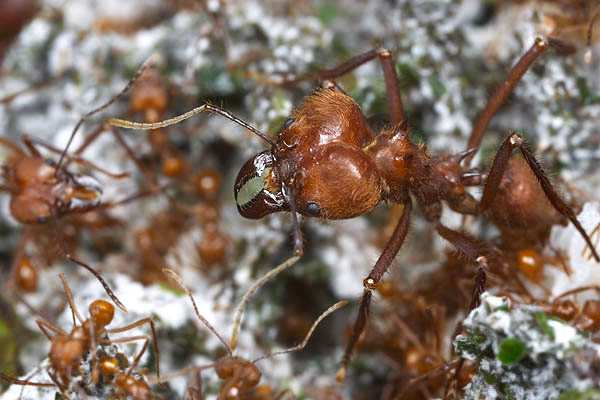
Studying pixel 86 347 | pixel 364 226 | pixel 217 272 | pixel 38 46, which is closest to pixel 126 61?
pixel 38 46

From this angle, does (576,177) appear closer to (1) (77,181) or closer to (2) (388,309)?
(2) (388,309)

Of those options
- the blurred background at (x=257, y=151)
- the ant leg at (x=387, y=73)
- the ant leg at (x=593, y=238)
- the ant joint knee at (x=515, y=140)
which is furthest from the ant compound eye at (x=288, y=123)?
the ant leg at (x=593, y=238)

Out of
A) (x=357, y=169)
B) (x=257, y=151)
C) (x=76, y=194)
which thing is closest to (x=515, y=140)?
(x=357, y=169)

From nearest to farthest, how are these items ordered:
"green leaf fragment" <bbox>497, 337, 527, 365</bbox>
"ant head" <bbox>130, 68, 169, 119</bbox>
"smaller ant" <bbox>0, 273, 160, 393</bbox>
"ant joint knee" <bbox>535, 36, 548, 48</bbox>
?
"green leaf fragment" <bbox>497, 337, 527, 365</bbox>
"smaller ant" <bbox>0, 273, 160, 393</bbox>
"ant joint knee" <bbox>535, 36, 548, 48</bbox>
"ant head" <bbox>130, 68, 169, 119</bbox>

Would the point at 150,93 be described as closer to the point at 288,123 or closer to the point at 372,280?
the point at 288,123

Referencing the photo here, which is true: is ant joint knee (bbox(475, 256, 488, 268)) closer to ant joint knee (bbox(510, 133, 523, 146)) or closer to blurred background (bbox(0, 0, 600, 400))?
blurred background (bbox(0, 0, 600, 400))

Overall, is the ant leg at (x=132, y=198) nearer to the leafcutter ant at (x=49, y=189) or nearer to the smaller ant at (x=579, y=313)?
the leafcutter ant at (x=49, y=189)

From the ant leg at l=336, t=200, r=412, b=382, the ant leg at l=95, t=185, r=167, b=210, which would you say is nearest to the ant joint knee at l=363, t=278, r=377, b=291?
the ant leg at l=336, t=200, r=412, b=382

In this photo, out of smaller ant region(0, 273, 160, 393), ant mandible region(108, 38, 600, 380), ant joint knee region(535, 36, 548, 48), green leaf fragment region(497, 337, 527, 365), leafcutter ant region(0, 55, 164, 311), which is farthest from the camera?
leafcutter ant region(0, 55, 164, 311)
